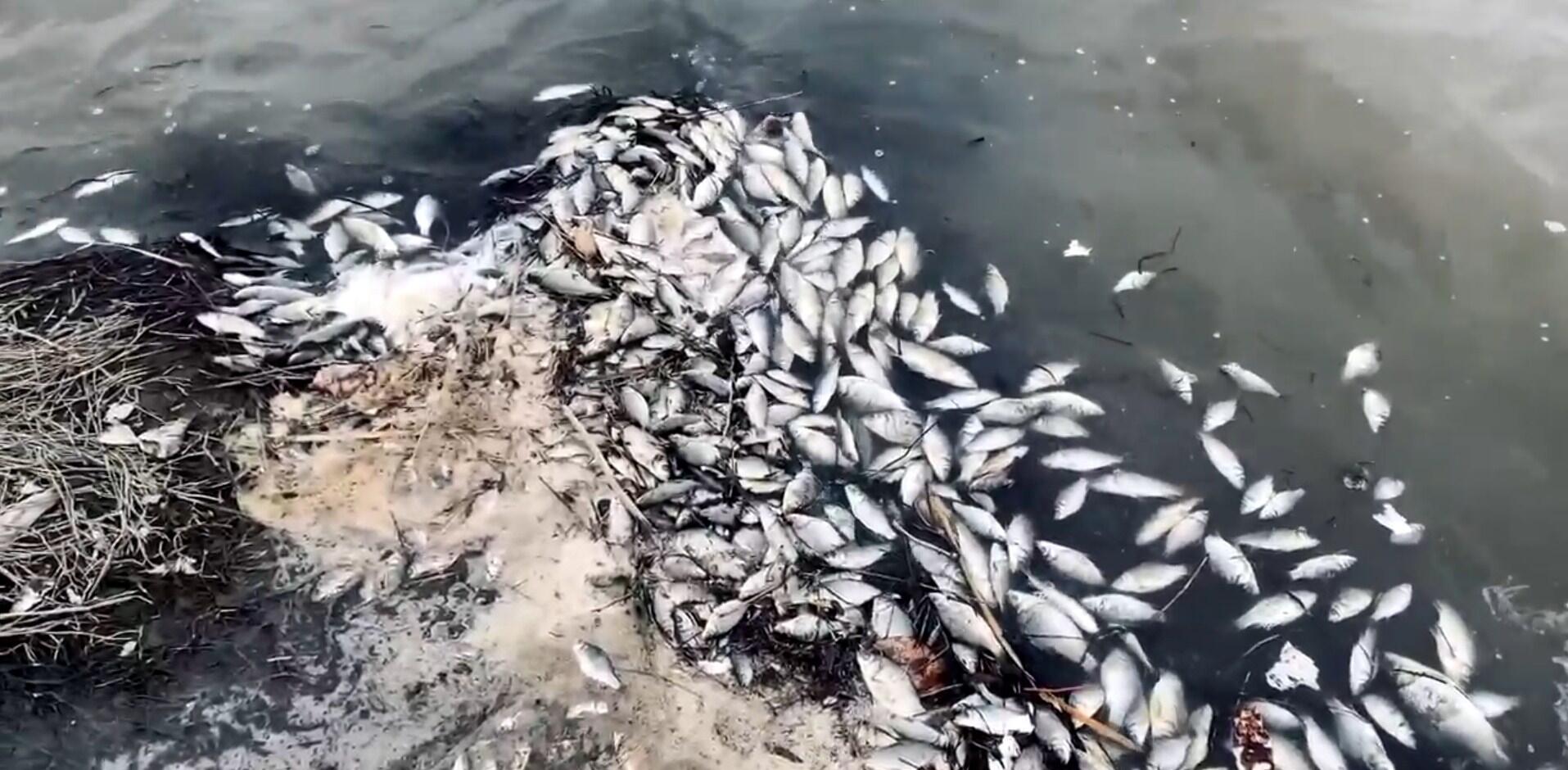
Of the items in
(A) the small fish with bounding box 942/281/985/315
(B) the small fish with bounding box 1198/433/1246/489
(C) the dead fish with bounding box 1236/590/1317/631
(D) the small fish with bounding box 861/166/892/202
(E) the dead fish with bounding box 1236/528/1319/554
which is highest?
(D) the small fish with bounding box 861/166/892/202

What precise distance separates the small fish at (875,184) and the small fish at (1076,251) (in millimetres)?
746

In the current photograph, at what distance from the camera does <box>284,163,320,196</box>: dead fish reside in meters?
4.20

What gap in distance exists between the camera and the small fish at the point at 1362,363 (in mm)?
3689

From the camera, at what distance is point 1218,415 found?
11.8ft

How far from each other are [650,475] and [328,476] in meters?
1.07

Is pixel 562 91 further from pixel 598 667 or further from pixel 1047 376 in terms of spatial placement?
pixel 598 667

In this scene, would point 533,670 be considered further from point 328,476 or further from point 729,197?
point 729,197

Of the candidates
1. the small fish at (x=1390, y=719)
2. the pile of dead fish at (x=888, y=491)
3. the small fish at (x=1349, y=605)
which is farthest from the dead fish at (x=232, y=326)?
the small fish at (x=1390, y=719)

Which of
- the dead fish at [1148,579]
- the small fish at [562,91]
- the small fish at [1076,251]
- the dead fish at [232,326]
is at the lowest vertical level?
the dead fish at [1148,579]

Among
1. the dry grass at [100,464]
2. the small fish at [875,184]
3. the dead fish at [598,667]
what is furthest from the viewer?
the small fish at [875,184]

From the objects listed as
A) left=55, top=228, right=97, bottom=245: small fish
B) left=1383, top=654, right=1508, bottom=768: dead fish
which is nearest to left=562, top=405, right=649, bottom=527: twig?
left=55, top=228, right=97, bottom=245: small fish

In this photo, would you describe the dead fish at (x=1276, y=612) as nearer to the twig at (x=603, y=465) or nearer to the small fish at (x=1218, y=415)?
the small fish at (x=1218, y=415)

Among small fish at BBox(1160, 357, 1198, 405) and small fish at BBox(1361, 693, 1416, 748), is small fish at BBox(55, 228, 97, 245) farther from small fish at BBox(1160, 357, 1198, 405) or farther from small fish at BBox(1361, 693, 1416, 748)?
small fish at BBox(1361, 693, 1416, 748)

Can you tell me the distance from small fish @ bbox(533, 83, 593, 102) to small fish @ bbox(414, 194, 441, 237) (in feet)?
2.28
